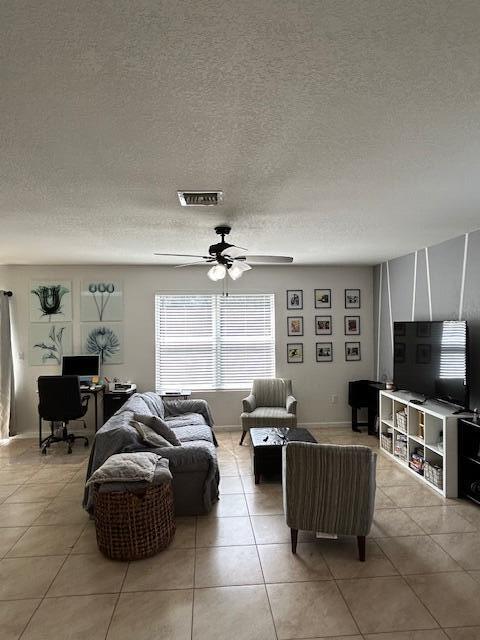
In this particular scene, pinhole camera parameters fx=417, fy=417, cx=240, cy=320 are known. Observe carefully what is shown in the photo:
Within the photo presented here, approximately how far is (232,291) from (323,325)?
157cm

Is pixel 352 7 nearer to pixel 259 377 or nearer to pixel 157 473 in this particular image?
pixel 157 473

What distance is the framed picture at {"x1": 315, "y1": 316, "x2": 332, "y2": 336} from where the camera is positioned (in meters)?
6.73

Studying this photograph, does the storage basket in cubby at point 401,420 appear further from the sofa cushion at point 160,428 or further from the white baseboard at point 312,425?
the sofa cushion at point 160,428

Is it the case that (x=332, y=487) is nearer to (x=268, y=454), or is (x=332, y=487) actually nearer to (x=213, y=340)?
(x=268, y=454)

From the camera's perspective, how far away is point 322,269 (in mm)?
6746

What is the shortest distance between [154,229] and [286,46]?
107 inches

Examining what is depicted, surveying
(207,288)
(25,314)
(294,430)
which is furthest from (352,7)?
(25,314)

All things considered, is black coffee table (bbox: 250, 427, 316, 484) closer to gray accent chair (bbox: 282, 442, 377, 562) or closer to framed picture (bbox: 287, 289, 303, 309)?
gray accent chair (bbox: 282, 442, 377, 562)

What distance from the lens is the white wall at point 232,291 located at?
6293mm

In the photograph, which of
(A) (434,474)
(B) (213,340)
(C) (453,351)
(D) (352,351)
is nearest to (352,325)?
(D) (352,351)

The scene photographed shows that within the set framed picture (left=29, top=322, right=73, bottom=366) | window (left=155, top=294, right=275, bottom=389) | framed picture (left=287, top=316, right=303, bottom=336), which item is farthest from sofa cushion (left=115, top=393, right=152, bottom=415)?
framed picture (left=287, top=316, right=303, bottom=336)

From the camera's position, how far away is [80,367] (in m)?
6.11

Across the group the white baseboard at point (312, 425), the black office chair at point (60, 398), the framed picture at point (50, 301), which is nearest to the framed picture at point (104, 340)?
the framed picture at point (50, 301)

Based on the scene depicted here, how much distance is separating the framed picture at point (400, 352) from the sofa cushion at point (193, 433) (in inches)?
99.6
